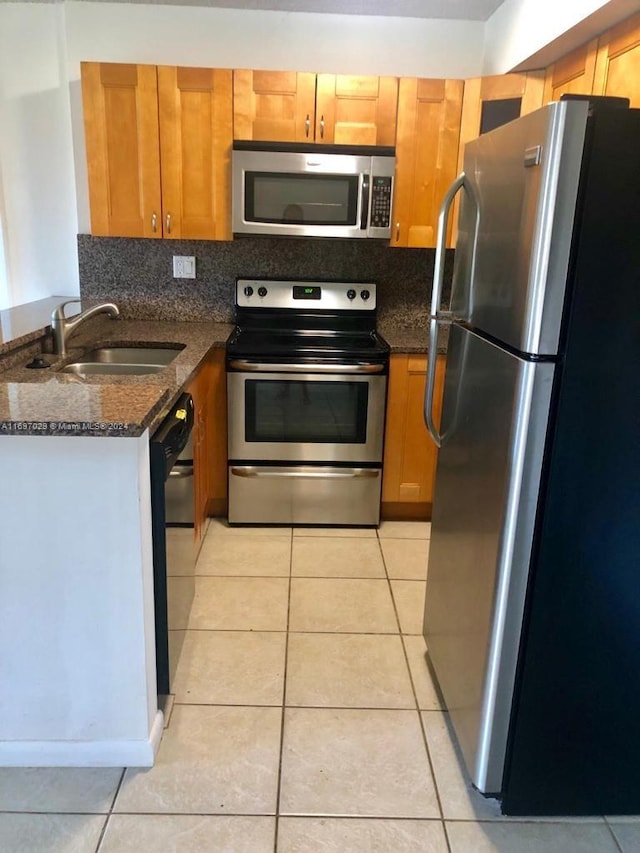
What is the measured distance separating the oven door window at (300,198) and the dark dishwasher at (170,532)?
1235 millimetres

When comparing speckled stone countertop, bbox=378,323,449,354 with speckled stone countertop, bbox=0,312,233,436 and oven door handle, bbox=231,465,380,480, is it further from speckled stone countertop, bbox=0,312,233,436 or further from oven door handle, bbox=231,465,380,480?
speckled stone countertop, bbox=0,312,233,436

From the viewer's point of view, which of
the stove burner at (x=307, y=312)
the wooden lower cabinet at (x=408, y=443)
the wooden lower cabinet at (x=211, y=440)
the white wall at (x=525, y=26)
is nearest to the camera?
the white wall at (x=525, y=26)

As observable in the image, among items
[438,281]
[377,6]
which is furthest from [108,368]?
[377,6]

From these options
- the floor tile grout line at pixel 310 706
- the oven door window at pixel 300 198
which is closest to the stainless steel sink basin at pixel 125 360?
the oven door window at pixel 300 198

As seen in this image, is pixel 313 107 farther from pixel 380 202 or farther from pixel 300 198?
pixel 380 202

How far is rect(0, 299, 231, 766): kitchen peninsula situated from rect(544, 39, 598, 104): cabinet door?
191 cm

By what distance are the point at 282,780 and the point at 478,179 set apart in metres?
1.64

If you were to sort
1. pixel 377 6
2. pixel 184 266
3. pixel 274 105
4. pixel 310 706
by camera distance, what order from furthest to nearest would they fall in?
pixel 184 266, pixel 377 6, pixel 274 105, pixel 310 706

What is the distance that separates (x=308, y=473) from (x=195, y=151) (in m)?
1.56

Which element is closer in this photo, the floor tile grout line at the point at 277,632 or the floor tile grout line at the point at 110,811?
the floor tile grout line at the point at 110,811

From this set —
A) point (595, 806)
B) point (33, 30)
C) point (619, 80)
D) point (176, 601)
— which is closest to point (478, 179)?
point (619, 80)

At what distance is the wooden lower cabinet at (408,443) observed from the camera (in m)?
3.12

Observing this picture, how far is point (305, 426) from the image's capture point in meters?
3.14

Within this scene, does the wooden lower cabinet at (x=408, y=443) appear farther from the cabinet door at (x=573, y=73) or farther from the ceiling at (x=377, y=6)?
the ceiling at (x=377, y=6)
